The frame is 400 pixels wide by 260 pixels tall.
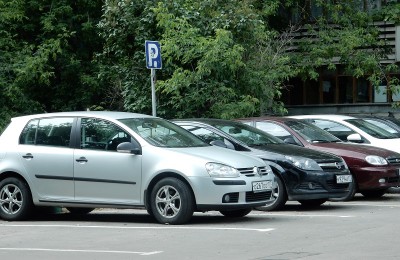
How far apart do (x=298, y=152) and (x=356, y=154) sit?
2000 millimetres

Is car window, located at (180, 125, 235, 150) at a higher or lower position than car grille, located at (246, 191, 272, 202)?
higher

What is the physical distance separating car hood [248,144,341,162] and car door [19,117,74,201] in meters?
3.22

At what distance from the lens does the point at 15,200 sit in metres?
14.4

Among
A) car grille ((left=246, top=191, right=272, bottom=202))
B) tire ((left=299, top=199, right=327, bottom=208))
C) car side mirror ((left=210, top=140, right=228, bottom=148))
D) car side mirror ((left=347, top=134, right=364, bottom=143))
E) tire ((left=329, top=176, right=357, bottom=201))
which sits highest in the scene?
car side mirror ((left=347, top=134, right=364, bottom=143))

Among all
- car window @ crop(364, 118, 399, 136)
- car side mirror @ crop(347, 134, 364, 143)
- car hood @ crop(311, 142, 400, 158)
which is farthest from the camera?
car window @ crop(364, 118, 399, 136)

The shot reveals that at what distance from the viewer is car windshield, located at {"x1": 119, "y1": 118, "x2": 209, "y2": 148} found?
44.8 feet

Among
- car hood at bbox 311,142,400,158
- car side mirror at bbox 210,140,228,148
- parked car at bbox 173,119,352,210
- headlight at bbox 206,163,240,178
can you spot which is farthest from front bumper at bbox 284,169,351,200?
headlight at bbox 206,163,240,178

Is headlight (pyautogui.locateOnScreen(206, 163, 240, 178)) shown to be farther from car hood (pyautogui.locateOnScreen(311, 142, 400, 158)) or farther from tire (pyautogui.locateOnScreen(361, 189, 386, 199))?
tire (pyautogui.locateOnScreen(361, 189, 386, 199))

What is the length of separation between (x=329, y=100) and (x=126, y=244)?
29.9 meters

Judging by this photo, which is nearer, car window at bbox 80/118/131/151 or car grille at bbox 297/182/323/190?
car window at bbox 80/118/131/151

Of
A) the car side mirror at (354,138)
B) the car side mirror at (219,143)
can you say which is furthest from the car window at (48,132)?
the car side mirror at (354,138)

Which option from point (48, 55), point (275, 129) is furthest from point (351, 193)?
point (48, 55)

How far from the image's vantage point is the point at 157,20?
23.7m

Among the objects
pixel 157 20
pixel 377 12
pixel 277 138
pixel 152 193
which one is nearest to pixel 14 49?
pixel 157 20
